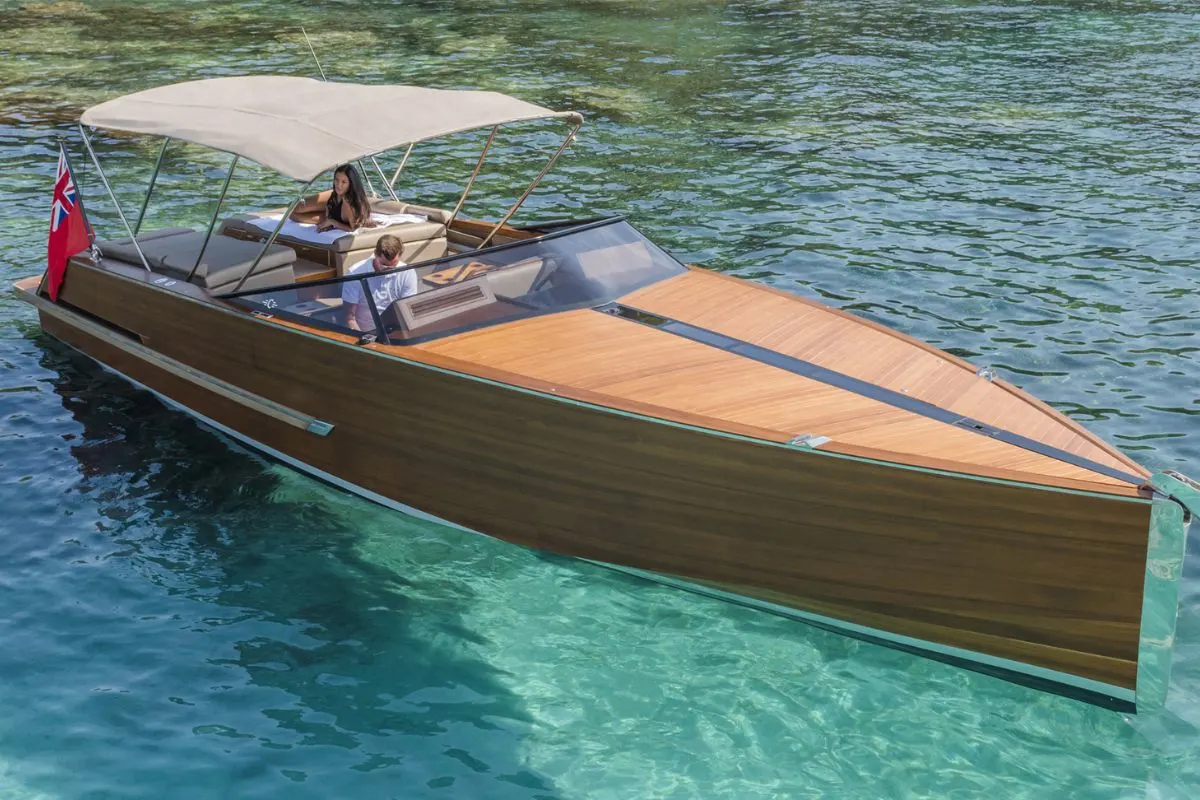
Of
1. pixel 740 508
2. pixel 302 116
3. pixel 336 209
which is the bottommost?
pixel 740 508

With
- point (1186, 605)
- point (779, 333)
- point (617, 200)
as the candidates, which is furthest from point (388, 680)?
point (617, 200)

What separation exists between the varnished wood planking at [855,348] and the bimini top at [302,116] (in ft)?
5.35

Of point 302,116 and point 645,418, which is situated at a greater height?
point 302,116

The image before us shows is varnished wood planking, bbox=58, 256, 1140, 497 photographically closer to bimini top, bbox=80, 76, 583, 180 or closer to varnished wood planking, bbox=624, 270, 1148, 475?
varnished wood planking, bbox=624, 270, 1148, 475

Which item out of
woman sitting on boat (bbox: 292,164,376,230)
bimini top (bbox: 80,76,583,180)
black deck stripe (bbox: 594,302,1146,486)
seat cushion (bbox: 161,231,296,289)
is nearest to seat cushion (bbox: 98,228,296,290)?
seat cushion (bbox: 161,231,296,289)

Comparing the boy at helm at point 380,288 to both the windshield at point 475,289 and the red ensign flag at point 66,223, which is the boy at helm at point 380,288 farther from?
the red ensign flag at point 66,223

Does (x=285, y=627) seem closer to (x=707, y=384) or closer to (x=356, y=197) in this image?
(x=707, y=384)

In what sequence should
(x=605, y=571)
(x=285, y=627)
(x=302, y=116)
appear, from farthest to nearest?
(x=302, y=116), (x=605, y=571), (x=285, y=627)

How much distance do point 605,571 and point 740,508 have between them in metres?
1.13

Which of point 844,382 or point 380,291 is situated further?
point 380,291

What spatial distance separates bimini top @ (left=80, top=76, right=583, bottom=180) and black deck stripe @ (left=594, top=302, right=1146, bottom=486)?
169cm

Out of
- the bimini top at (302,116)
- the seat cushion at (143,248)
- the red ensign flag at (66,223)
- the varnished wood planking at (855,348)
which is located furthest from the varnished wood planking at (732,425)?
the red ensign flag at (66,223)

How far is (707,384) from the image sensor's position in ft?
23.7

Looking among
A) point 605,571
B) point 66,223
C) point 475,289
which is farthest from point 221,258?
point 605,571
